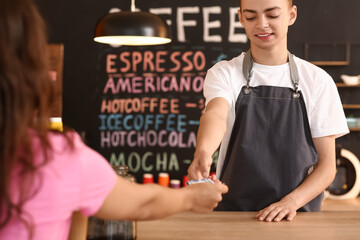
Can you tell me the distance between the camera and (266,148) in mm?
1903

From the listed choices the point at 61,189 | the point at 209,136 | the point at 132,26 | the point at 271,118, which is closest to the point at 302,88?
the point at 271,118

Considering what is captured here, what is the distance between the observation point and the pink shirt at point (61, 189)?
859 mm

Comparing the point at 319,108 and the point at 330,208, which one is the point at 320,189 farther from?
the point at 330,208

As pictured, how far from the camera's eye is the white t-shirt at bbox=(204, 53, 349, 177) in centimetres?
187

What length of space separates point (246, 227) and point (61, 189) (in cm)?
78

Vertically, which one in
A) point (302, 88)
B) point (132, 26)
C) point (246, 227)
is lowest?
point (246, 227)

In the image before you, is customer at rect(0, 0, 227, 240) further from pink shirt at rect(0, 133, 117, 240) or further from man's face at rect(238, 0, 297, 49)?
man's face at rect(238, 0, 297, 49)

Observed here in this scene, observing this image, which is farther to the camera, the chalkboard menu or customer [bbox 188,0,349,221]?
the chalkboard menu

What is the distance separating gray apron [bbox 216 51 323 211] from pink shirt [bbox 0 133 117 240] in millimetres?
1043

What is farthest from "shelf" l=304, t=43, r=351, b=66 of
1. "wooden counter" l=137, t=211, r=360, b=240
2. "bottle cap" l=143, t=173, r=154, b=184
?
"wooden counter" l=137, t=211, r=360, b=240

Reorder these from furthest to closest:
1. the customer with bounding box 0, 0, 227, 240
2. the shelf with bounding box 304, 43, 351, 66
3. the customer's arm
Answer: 1. the shelf with bounding box 304, 43, 351, 66
2. the customer's arm
3. the customer with bounding box 0, 0, 227, 240

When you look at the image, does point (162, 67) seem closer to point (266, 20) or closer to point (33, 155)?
point (266, 20)

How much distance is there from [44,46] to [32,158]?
0.20 m

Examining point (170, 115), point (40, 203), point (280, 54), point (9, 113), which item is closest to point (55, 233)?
point (40, 203)
